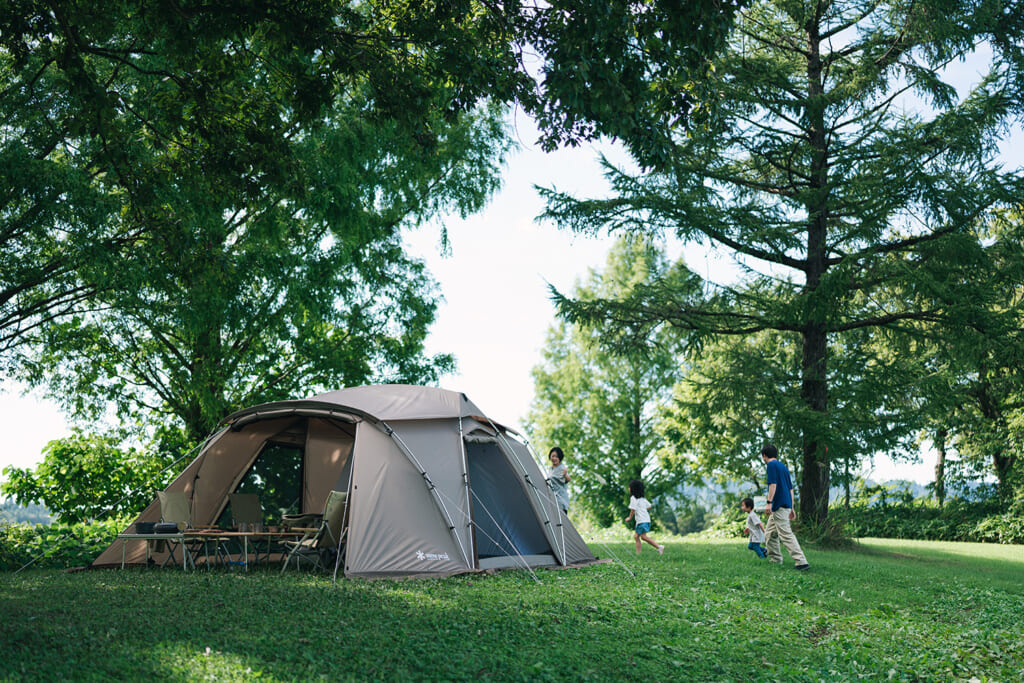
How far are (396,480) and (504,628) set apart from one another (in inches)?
145

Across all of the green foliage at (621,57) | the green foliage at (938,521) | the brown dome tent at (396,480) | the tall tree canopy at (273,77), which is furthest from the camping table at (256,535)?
the green foliage at (938,521)

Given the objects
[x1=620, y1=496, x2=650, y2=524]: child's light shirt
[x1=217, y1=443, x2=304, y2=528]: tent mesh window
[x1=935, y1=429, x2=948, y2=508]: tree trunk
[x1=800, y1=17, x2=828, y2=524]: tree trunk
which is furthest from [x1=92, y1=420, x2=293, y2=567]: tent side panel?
[x1=935, y1=429, x2=948, y2=508]: tree trunk

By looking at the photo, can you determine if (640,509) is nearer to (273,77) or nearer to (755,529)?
(755,529)

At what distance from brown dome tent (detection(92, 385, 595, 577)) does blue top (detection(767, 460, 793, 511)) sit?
2.75m

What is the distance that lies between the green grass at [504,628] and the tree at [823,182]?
19.2 feet

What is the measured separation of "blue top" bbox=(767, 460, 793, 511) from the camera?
10.6 metres

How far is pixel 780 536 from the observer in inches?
440

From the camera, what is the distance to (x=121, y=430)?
53.9 ft

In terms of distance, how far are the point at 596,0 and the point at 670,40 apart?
87cm

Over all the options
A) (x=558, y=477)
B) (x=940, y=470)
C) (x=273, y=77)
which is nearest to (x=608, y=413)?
(x=940, y=470)

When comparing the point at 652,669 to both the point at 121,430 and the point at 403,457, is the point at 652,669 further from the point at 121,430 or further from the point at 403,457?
the point at 121,430

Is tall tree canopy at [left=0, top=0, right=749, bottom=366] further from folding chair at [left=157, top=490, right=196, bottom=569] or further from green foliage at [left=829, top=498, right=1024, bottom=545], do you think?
green foliage at [left=829, top=498, right=1024, bottom=545]

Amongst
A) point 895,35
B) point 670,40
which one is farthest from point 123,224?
point 895,35

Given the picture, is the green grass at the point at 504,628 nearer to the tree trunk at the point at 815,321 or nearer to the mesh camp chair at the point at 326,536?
the mesh camp chair at the point at 326,536
